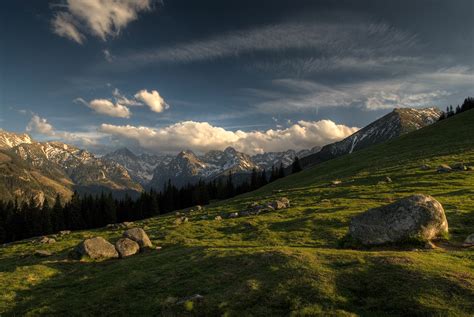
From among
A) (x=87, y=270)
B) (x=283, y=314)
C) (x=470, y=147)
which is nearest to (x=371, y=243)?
(x=283, y=314)

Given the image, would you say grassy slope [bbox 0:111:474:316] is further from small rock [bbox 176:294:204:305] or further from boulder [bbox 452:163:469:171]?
boulder [bbox 452:163:469:171]

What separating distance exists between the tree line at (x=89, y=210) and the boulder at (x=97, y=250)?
99.0 metres

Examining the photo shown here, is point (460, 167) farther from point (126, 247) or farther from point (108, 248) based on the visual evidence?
point (108, 248)

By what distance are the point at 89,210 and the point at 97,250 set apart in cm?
11097

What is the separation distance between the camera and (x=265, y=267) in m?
20.7

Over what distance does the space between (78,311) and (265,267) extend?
1199cm

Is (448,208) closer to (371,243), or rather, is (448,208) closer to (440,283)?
(371,243)

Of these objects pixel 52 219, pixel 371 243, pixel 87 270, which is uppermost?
pixel 371 243

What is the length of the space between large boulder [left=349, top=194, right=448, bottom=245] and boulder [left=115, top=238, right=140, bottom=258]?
23.2 m

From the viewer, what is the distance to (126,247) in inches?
1348

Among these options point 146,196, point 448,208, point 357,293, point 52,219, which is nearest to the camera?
point 357,293

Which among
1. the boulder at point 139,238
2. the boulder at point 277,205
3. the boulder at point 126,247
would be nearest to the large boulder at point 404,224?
the boulder at point 139,238

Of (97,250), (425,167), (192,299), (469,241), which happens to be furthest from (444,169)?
(97,250)

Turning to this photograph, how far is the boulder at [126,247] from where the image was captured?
110 feet
